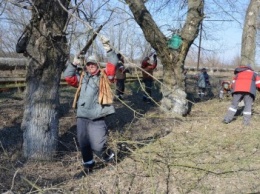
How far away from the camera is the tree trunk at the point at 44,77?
5691 millimetres

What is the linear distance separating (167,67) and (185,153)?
410 centimetres

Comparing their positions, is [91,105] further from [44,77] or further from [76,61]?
[44,77]

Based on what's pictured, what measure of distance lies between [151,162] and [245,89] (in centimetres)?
385

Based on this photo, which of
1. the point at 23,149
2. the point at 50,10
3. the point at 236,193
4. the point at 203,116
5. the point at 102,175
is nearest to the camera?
the point at 236,193

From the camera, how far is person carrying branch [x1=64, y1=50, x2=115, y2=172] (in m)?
5.27

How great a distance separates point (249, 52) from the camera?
11.6 m

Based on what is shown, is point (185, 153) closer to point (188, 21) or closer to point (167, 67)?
point (167, 67)

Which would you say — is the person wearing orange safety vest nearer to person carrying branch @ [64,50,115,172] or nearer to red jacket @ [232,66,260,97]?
red jacket @ [232,66,260,97]

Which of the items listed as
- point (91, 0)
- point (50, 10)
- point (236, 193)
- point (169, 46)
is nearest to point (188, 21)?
point (169, 46)

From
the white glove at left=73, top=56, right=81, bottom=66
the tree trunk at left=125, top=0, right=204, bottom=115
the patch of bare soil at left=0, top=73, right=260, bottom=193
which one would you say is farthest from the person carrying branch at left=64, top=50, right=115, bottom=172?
the tree trunk at left=125, top=0, right=204, bottom=115

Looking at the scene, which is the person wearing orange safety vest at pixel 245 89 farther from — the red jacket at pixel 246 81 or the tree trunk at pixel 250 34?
the tree trunk at pixel 250 34

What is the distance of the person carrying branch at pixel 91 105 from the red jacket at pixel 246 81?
3.82m

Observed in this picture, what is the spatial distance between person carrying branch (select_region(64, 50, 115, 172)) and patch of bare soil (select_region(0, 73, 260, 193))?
0.22m

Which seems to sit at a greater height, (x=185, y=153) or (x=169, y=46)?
(x=169, y=46)
